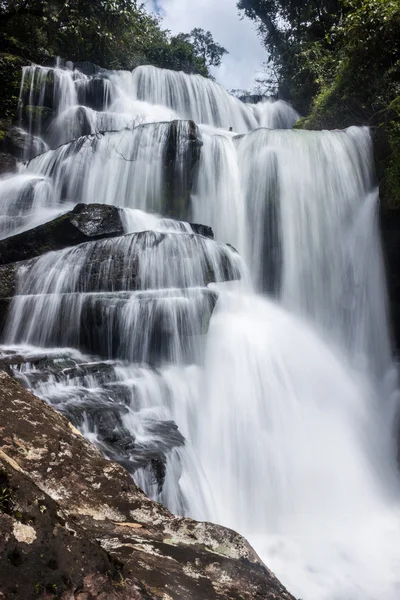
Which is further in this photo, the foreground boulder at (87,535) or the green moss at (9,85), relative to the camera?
the green moss at (9,85)

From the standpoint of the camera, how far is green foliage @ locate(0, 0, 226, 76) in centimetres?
1476

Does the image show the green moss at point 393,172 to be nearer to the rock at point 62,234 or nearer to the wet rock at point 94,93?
the rock at point 62,234

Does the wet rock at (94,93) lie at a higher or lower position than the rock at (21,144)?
higher

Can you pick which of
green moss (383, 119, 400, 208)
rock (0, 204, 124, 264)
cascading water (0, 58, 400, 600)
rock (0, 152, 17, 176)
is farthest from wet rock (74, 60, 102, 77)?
green moss (383, 119, 400, 208)

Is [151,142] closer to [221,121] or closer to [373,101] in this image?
[373,101]

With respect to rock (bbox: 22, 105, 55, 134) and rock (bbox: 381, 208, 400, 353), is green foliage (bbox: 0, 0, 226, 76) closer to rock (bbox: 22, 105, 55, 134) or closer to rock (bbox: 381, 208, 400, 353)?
rock (bbox: 22, 105, 55, 134)

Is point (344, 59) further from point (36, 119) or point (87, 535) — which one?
point (87, 535)

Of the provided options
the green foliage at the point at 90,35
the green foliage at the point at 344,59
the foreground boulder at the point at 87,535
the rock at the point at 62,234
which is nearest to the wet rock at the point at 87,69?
the green foliage at the point at 90,35

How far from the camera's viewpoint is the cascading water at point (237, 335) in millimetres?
4621

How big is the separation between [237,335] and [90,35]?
1618 centimetres

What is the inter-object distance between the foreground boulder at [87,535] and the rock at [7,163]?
40.0 ft

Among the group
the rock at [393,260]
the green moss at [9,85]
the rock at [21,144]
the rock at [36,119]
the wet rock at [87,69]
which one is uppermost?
the wet rock at [87,69]

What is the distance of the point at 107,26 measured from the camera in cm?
1670

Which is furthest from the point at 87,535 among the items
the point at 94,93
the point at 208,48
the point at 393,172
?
the point at 208,48
